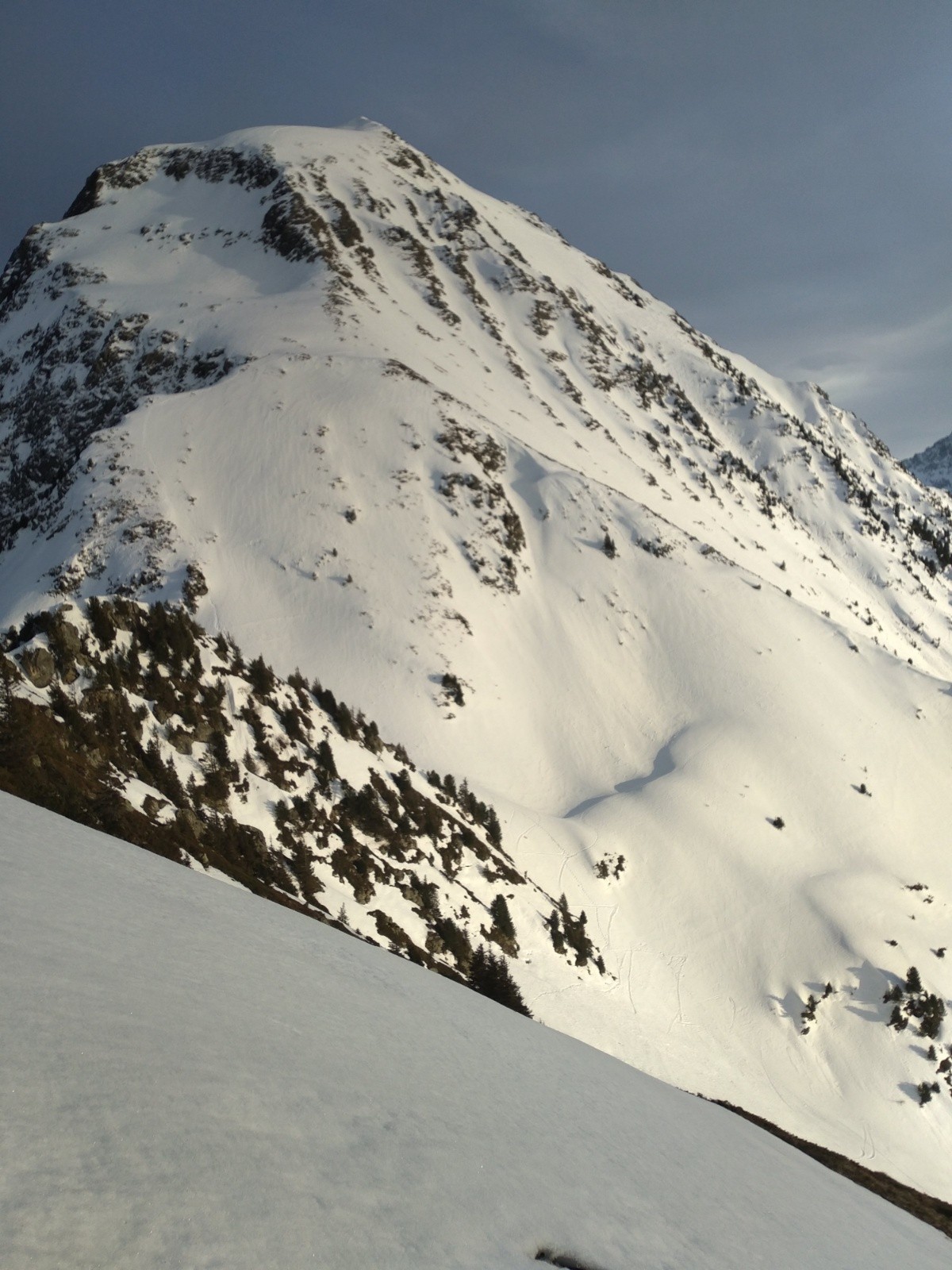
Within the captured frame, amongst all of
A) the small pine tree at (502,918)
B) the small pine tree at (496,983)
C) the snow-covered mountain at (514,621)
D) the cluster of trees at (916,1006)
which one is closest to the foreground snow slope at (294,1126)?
the small pine tree at (496,983)

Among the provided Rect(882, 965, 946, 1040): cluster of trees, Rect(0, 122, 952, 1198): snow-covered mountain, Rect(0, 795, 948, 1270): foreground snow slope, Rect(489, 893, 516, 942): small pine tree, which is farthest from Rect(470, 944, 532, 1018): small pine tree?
Rect(882, 965, 946, 1040): cluster of trees

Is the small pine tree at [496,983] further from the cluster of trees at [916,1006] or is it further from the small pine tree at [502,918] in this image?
the cluster of trees at [916,1006]

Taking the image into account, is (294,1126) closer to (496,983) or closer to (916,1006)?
(496,983)

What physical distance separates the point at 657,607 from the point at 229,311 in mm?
52075

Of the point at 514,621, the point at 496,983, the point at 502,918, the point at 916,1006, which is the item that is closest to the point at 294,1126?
the point at 496,983

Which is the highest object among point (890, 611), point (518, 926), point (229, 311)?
point (890, 611)

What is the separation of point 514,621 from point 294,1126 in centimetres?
4774

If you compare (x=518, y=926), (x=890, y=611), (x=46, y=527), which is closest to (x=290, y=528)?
(x=46, y=527)

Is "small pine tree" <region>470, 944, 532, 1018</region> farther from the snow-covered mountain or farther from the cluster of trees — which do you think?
the cluster of trees

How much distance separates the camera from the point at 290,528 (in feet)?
163

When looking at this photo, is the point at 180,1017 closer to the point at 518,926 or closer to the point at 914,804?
the point at 518,926

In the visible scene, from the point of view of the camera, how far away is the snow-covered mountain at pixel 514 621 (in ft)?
88.4

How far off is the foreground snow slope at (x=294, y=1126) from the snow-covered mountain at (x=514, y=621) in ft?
32.1

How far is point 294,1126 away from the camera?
4.05 m
